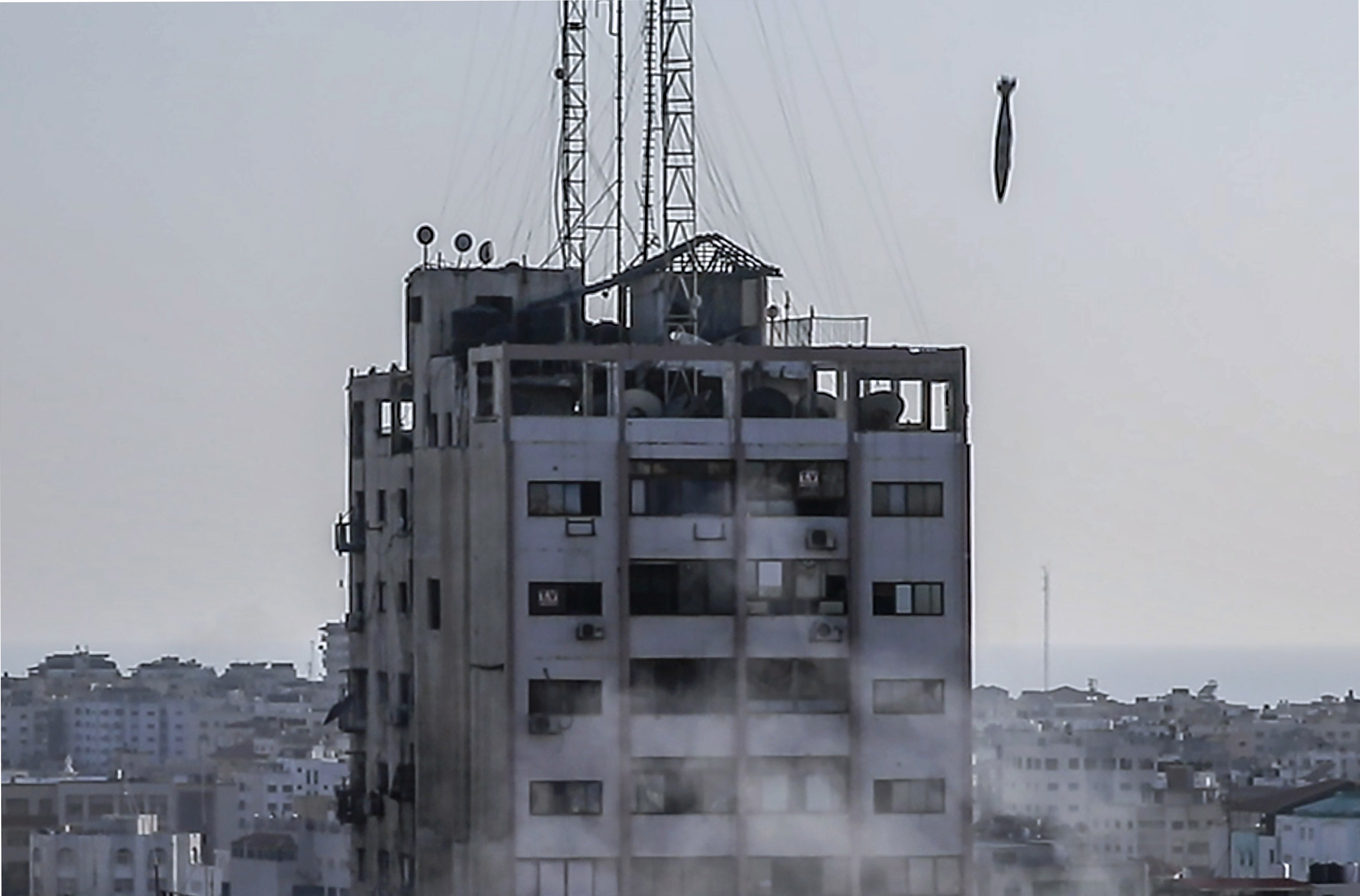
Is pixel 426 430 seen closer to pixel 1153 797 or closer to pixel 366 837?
pixel 366 837

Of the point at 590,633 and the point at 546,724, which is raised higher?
the point at 590,633

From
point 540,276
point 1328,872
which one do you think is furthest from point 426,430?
point 1328,872

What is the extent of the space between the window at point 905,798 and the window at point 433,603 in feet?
8.06

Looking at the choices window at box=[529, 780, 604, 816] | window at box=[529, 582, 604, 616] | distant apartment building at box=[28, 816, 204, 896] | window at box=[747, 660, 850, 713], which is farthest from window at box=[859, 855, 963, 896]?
distant apartment building at box=[28, 816, 204, 896]

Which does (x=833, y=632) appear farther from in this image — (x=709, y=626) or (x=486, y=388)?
(x=486, y=388)

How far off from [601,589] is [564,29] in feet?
11.9

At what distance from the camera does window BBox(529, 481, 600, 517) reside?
58.7ft

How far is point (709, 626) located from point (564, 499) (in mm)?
937

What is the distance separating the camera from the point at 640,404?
18031 millimetres

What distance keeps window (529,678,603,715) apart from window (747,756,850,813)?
0.88 meters

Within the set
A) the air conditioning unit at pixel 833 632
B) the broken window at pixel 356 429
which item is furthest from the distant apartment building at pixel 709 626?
the broken window at pixel 356 429

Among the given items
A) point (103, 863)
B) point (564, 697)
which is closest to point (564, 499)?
point (564, 697)

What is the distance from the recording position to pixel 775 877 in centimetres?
1783

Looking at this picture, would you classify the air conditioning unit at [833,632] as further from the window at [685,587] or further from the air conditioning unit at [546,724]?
the air conditioning unit at [546,724]
